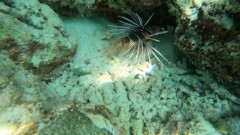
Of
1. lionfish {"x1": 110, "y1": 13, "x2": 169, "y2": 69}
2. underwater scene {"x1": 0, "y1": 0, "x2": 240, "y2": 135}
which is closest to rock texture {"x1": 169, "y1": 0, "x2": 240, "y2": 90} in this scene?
underwater scene {"x1": 0, "y1": 0, "x2": 240, "y2": 135}

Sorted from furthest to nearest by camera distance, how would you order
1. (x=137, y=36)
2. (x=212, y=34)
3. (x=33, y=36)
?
(x=137, y=36) < (x=33, y=36) < (x=212, y=34)

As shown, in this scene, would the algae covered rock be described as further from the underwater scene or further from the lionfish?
the lionfish

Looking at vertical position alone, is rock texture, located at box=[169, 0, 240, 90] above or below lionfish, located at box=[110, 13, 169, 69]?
above

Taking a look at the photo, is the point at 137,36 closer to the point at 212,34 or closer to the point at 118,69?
the point at 118,69

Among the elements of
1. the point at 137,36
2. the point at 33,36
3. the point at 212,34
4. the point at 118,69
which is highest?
the point at 212,34

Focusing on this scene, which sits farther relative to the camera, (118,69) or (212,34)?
(118,69)

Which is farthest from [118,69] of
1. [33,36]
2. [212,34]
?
[212,34]

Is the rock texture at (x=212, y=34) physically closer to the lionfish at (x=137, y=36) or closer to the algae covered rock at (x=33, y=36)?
the lionfish at (x=137, y=36)
